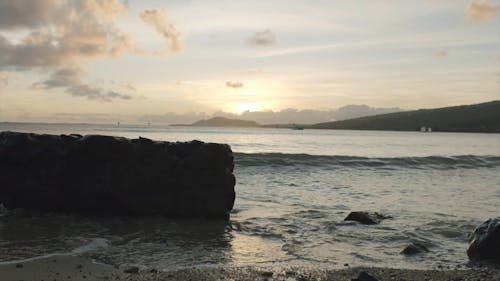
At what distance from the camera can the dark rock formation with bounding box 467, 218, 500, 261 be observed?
377 inches

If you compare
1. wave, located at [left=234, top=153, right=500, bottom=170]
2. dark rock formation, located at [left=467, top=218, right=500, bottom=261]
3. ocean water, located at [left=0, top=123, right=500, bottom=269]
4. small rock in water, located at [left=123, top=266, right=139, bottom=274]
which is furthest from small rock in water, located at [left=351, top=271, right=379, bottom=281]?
wave, located at [left=234, top=153, right=500, bottom=170]

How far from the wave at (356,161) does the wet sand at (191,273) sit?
21134 mm

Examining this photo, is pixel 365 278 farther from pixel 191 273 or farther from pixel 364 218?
pixel 364 218

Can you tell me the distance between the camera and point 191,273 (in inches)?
316

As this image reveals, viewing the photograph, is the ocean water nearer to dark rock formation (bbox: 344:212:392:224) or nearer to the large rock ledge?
dark rock formation (bbox: 344:212:392:224)

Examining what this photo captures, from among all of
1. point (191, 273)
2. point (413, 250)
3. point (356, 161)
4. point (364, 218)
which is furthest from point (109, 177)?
point (356, 161)

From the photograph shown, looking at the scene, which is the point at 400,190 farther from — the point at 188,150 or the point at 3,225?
the point at 3,225

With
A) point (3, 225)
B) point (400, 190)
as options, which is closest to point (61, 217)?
point (3, 225)

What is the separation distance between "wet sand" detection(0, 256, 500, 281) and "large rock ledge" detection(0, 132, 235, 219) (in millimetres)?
4510

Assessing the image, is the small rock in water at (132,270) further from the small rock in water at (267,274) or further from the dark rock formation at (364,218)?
the dark rock formation at (364,218)

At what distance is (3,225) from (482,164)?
1409 inches

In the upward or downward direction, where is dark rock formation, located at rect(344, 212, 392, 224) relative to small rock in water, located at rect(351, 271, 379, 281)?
downward

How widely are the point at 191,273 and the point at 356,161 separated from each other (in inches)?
1116

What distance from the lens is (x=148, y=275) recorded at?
7.80 metres
